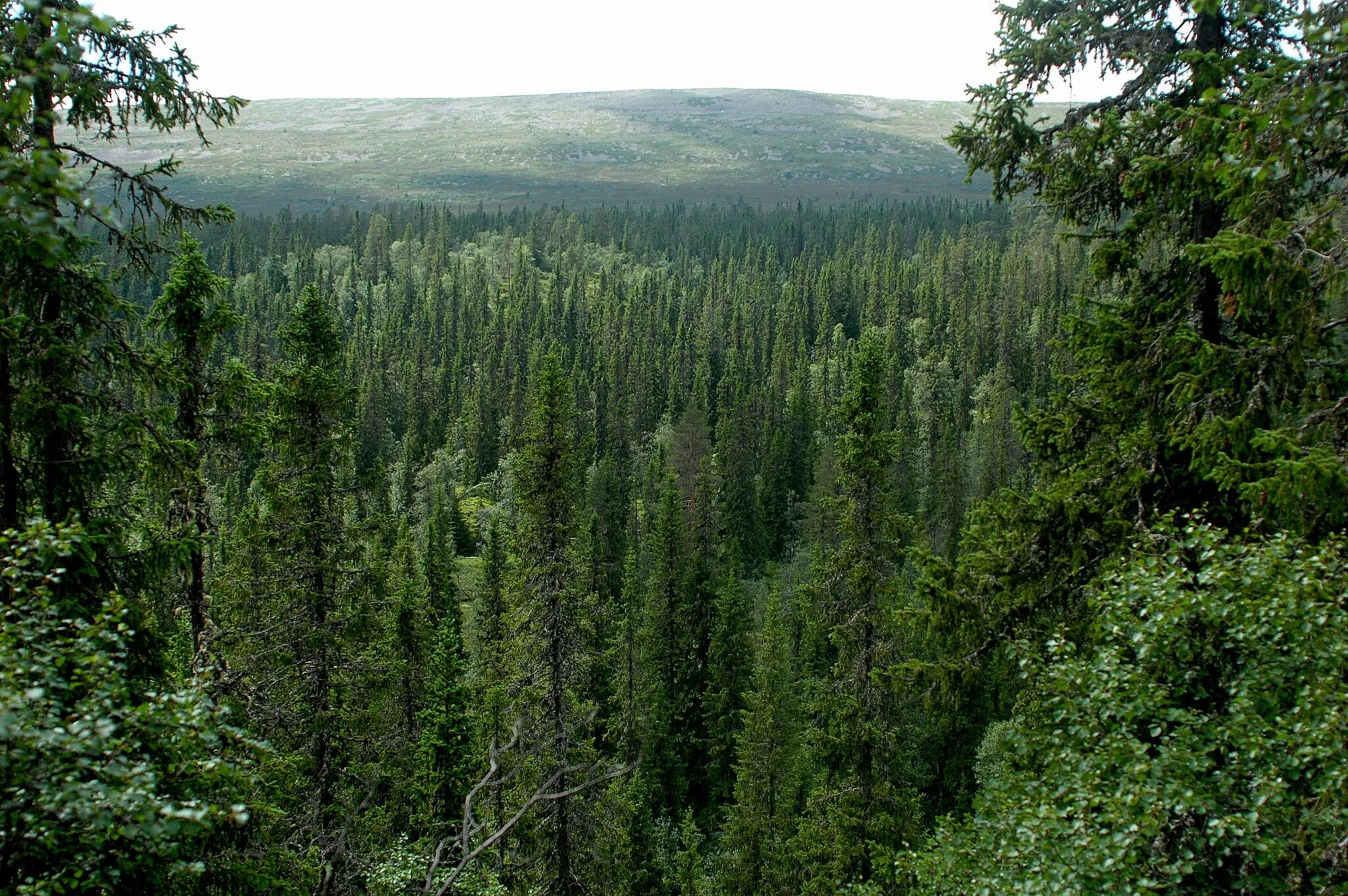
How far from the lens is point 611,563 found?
4953 centimetres

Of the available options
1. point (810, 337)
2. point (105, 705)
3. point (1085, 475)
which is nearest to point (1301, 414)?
point (1085, 475)

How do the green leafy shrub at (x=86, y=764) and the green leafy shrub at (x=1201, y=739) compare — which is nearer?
the green leafy shrub at (x=86, y=764)

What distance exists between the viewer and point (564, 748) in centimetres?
1916

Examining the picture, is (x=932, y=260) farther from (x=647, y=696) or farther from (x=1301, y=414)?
(x=1301, y=414)

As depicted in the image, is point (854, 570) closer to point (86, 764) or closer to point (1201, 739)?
point (1201, 739)

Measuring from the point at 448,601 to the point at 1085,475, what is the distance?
41710 millimetres

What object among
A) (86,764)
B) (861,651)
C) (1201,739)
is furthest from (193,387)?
(861,651)

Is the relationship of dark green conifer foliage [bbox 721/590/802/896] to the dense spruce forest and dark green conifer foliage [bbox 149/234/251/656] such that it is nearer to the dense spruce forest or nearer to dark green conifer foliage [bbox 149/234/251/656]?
the dense spruce forest

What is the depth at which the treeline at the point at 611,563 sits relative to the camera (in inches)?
607

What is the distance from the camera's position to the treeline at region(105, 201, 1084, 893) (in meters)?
15.4

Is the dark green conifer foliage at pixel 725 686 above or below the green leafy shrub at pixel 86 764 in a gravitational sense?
below

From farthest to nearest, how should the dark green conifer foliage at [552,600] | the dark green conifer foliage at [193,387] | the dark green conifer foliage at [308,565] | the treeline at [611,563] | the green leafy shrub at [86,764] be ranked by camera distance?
the dark green conifer foliage at [552,600]
the treeline at [611,563]
the dark green conifer foliage at [308,565]
the dark green conifer foliage at [193,387]
the green leafy shrub at [86,764]

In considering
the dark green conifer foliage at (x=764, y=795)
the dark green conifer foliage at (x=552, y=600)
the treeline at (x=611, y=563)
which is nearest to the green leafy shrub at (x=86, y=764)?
the treeline at (x=611, y=563)

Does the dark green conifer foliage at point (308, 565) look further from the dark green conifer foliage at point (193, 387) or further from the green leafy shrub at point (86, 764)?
→ the green leafy shrub at point (86, 764)
